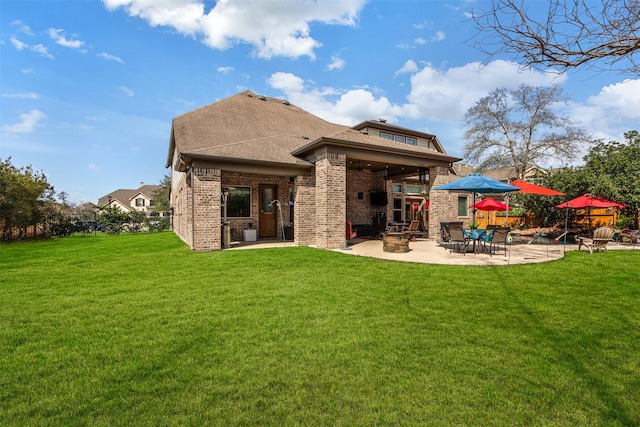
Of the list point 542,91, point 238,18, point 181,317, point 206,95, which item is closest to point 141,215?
point 206,95

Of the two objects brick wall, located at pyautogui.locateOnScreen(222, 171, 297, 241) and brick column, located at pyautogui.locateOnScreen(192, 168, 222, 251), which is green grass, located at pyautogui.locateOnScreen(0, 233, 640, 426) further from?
brick wall, located at pyautogui.locateOnScreen(222, 171, 297, 241)

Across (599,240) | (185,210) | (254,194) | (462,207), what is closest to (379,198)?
→ (254,194)

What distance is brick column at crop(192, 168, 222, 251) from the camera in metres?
10.6

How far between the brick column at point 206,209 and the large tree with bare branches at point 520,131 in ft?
89.5

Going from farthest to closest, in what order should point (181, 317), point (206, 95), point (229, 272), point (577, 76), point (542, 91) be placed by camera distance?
point (542, 91) < point (206, 95) < point (229, 272) < point (181, 317) < point (577, 76)

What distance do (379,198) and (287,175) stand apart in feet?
23.7

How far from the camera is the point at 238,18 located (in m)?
11.2

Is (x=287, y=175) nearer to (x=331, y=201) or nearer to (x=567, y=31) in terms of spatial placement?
(x=331, y=201)

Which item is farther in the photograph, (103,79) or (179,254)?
(103,79)

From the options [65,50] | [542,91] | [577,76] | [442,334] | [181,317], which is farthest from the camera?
[542,91]

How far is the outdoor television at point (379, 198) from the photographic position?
1741 cm

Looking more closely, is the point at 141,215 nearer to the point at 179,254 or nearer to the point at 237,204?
the point at 237,204

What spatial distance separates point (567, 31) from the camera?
238 centimetres

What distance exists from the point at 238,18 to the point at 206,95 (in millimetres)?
7989
